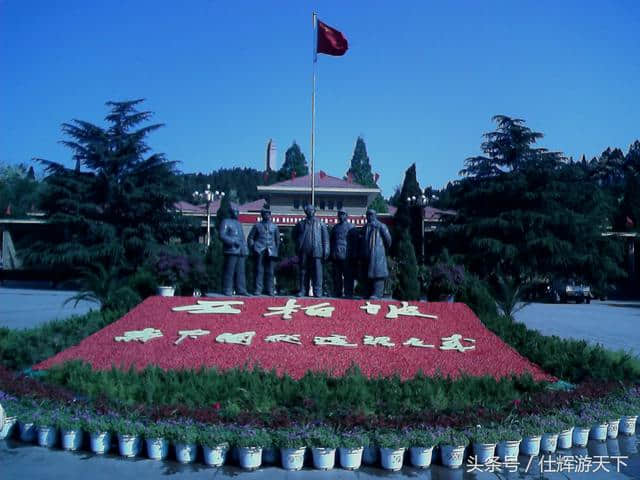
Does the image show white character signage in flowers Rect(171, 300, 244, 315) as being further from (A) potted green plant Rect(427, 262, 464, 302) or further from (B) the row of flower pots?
(B) the row of flower pots

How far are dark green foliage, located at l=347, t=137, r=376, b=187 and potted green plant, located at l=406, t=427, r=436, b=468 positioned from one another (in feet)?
141

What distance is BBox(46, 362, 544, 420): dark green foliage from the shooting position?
477 centimetres

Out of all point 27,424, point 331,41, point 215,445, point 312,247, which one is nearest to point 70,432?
point 27,424

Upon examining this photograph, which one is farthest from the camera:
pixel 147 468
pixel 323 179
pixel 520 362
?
pixel 323 179

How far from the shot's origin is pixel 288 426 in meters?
4.30

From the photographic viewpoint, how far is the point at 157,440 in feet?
14.0

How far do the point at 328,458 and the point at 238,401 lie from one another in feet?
3.62

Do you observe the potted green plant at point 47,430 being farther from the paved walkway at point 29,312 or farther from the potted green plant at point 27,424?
the paved walkway at point 29,312

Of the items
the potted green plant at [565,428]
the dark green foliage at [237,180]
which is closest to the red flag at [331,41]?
the potted green plant at [565,428]

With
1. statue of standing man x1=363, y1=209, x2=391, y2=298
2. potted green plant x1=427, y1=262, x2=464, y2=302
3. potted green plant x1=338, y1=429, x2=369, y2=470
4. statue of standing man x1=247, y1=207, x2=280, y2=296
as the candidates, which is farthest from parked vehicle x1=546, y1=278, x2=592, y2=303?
potted green plant x1=338, y1=429, x2=369, y2=470

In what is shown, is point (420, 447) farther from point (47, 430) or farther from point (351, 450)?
point (47, 430)

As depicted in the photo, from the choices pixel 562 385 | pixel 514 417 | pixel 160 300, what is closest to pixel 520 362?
pixel 562 385

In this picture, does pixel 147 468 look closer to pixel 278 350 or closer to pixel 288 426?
pixel 288 426

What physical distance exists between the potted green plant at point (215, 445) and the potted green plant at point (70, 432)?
3.39 ft
